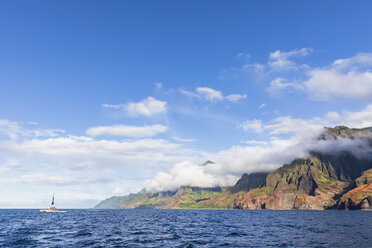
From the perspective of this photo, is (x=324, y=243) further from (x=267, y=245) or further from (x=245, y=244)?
(x=245, y=244)

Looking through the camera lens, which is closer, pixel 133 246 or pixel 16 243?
pixel 133 246

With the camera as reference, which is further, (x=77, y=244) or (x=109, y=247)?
(x=77, y=244)

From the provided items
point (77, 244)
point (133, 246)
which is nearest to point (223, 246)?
point (133, 246)

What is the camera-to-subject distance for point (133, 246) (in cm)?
4722

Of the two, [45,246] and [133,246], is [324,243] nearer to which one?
[133,246]

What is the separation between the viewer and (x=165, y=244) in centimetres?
5034

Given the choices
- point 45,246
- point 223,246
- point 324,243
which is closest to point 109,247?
point 45,246

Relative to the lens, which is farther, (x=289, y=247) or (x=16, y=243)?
(x=16, y=243)

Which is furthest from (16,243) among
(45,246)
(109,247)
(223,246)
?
(223,246)

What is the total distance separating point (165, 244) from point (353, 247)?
3436 cm

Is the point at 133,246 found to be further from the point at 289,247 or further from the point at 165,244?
the point at 289,247

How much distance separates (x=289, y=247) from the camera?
152 ft

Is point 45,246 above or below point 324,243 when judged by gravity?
above

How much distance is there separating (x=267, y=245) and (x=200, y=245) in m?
12.7
